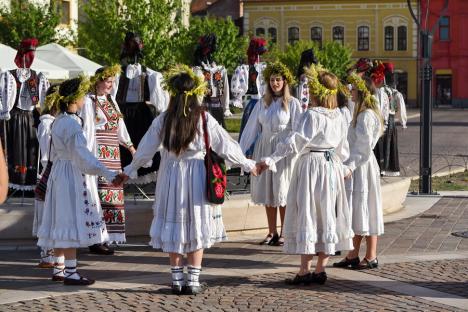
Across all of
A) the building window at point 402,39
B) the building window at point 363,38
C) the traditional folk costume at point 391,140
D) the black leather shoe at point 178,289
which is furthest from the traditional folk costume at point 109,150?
the building window at point 363,38

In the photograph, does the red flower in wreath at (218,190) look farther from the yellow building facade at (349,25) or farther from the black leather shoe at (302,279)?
the yellow building facade at (349,25)

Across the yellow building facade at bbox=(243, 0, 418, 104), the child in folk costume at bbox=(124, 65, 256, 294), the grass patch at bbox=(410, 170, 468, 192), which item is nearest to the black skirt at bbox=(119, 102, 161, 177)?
the child in folk costume at bbox=(124, 65, 256, 294)

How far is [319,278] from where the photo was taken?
8961 mm

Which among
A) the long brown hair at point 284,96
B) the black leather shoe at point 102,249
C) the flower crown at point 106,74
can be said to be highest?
the flower crown at point 106,74

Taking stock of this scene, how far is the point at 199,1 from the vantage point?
92875 mm

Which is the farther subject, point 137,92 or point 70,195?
point 137,92

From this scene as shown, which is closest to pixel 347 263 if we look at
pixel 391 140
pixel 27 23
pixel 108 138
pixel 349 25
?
pixel 108 138

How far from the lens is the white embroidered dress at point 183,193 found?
334 inches

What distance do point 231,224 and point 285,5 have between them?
67.4 meters

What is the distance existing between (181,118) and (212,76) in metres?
5.78

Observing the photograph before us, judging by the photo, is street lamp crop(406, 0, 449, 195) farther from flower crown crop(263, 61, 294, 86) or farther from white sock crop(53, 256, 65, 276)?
white sock crop(53, 256, 65, 276)

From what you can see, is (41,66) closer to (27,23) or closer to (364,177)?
(364,177)

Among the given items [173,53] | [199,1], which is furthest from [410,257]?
[199,1]

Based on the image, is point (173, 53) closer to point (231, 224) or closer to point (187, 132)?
point (231, 224)
